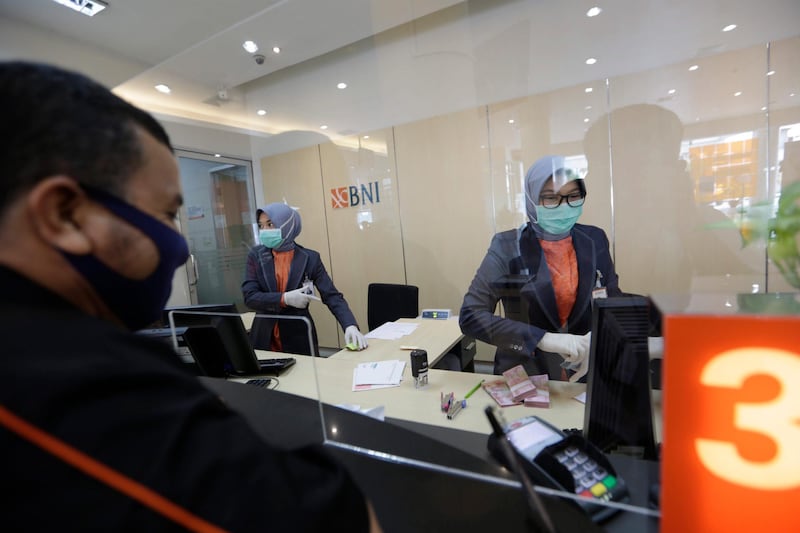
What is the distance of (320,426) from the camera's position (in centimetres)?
87

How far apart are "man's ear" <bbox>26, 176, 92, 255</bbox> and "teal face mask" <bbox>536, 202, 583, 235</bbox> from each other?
1.50 m

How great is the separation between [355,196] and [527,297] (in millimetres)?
2256

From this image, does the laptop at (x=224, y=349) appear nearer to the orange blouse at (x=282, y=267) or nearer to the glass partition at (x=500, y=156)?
the glass partition at (x=500, y=156)

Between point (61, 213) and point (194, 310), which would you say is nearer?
point (61, 213)

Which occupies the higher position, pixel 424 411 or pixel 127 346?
pixel 127 346

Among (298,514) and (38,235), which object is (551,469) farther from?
(38,235)

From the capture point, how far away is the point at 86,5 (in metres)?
2.44

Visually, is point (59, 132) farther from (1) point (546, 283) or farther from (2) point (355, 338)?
(2) point (355, 338)

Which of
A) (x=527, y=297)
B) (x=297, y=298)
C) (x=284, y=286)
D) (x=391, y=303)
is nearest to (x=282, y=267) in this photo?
(x=284, y=286)

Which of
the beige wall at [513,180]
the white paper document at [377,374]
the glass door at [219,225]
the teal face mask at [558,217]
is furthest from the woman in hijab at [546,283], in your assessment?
the glass door at [219,225]

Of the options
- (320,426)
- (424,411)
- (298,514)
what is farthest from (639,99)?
(298,514)

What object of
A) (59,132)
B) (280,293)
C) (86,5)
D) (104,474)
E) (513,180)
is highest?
(86,5)

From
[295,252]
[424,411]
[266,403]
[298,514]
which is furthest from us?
[295,252]

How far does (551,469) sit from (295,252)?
1.97 metres
